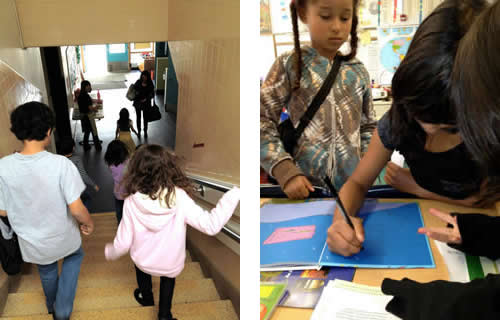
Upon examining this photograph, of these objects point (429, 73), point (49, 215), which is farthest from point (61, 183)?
point (429, 73)

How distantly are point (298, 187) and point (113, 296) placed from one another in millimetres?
2122

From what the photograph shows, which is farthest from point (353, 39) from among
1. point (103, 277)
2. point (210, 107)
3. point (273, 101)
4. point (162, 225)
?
point (103, 277)

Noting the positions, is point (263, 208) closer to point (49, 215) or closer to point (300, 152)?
point (300, 152)

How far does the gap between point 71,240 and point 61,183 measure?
13.3 inches

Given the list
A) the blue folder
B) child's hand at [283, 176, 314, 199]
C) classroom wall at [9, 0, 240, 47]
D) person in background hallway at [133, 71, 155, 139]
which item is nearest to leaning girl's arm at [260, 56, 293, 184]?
child's hand at [283, 176, 314, 199]

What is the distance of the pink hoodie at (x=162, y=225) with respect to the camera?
2154mm

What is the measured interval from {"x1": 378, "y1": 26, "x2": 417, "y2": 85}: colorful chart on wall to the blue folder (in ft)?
9.20

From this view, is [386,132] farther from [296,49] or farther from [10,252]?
[10,252]

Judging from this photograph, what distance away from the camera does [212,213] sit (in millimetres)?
2133

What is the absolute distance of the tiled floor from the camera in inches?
237

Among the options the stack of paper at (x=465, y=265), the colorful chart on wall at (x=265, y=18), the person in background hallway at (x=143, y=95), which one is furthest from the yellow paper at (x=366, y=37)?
the stack of paper at (x=465, y=265)

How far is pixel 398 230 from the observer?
4.16 feet

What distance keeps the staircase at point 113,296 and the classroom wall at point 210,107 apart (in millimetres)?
821

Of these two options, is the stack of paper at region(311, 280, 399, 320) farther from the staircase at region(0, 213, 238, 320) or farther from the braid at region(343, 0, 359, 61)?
the staircase at region(0, 213, 238, 320)
